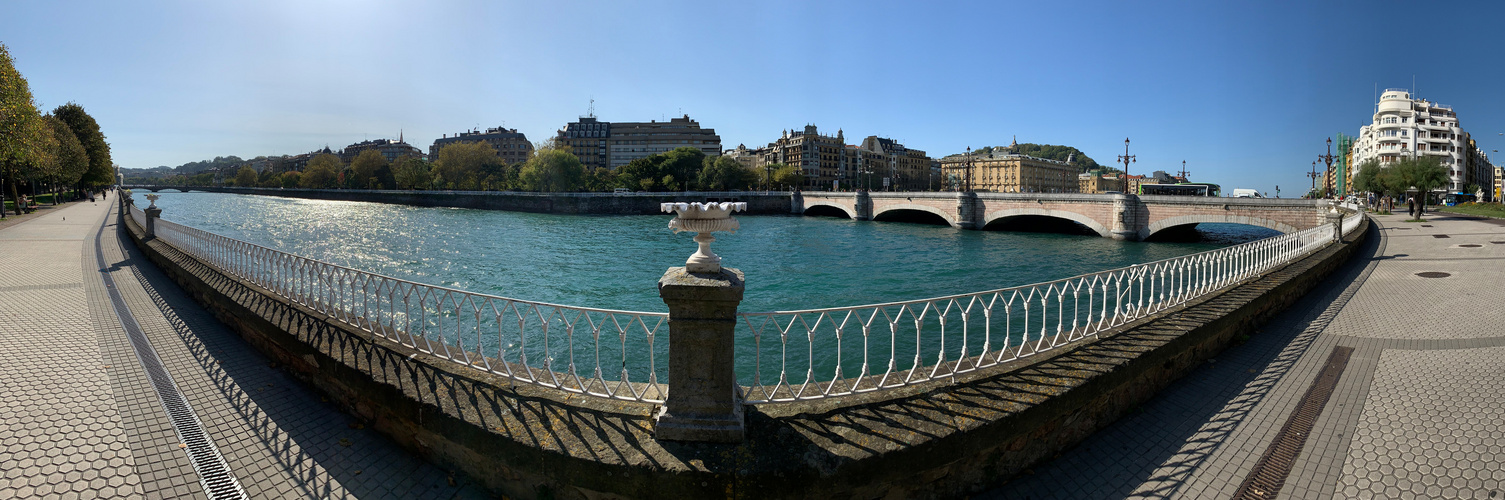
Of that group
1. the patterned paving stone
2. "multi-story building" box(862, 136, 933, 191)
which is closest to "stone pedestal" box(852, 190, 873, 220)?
the patterned paving stone

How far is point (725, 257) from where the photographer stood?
84.4 ft

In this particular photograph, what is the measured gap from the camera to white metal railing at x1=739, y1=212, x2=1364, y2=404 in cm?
445

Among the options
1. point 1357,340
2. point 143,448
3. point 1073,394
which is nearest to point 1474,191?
point 1357,340

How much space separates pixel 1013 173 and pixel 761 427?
13871cm

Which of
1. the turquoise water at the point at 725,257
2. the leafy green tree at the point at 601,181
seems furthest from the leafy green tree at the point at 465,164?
the turquoise water at the point at 725,257

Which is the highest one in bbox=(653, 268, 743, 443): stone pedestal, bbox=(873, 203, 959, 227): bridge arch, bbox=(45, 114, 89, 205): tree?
bbox=(45, 114, 89, 205): tree

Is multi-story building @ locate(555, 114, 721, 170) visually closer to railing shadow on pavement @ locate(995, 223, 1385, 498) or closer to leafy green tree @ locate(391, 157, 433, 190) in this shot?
leafy green tree @ locate(391, 157, 433, 190)

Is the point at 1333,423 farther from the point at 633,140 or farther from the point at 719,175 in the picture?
the point at 633,140

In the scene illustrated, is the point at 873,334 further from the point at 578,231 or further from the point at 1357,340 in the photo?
the point at 578,231

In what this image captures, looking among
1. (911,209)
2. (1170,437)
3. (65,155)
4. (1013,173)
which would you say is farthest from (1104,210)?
(1013,173)

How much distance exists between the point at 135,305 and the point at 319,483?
8.19 m

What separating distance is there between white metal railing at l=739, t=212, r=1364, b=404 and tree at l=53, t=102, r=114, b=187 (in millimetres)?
66002

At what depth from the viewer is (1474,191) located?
72.6 meters

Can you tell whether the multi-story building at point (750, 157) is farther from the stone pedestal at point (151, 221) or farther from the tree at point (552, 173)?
the stone pedestal at point (151, 221)
